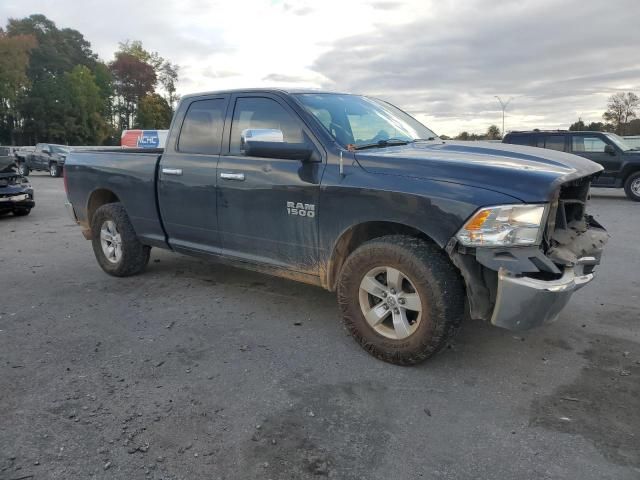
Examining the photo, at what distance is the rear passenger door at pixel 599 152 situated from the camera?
13734 millimetres

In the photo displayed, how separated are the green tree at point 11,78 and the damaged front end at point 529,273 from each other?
58.5 meters

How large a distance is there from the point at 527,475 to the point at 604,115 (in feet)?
191

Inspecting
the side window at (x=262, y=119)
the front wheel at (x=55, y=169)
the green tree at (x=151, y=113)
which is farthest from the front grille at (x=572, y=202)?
the green tree at (x=151, y=113)

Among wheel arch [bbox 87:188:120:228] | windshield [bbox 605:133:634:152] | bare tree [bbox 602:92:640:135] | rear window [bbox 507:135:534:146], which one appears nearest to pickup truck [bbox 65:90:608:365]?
wheel arch [bbox 87:188:120:228]

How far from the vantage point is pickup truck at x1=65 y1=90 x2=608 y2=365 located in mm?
3057

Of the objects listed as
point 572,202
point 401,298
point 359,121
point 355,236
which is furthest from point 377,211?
point 572,202

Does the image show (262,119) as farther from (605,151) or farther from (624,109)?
(624,109)

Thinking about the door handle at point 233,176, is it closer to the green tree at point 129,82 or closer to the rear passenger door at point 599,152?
the rear passenger door at point 599,152

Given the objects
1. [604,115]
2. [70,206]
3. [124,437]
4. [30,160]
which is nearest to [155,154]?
[70,206]

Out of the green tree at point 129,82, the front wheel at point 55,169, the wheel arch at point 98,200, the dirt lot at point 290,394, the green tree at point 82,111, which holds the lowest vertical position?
the dirt lot at point 290,394

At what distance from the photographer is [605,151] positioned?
45.6 ft

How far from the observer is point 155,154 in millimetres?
5168

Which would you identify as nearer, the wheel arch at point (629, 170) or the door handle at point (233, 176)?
the door handle at point (233, 176)

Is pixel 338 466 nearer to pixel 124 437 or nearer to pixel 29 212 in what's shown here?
pixel 124 437
